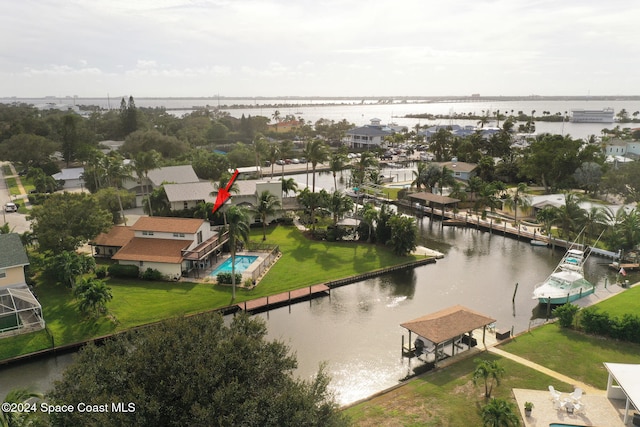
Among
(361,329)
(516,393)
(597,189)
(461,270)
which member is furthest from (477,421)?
(597,189)

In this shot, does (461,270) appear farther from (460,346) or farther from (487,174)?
(487,174)

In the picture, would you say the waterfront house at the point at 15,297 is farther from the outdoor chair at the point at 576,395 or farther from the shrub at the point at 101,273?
the outdoor chair at the point at 576,395

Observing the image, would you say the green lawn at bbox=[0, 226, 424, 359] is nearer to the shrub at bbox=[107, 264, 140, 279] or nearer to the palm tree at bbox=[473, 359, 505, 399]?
the shrub at bbox=[107, 264, 140, 279]

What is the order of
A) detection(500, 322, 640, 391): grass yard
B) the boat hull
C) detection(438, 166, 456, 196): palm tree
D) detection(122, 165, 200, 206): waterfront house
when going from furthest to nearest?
detection(438, 166, 456, 196): palm tree < detection(122, 165, 200, 206): waterfront house < the boat hull < detection(500, 322, 640, 391): grass yard

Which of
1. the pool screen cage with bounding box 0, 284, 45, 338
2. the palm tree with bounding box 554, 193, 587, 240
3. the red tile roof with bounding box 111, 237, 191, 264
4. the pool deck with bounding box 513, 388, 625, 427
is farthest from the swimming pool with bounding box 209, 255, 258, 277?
the palm tree with bounding box 554, 193, 587, 240

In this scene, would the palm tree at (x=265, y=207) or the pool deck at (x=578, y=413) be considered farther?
the palm tree at (x=265, y=207)

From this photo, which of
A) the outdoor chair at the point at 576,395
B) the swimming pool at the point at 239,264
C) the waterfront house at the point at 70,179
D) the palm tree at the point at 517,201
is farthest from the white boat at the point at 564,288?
the waterfront house at the point at 70,179

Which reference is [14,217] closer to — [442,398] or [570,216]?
[442,398]
